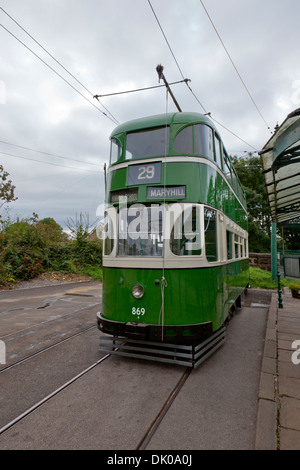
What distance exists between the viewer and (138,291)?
4.49m

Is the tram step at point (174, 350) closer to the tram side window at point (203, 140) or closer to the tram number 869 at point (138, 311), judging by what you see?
the tram number 869 at point (138, 311)

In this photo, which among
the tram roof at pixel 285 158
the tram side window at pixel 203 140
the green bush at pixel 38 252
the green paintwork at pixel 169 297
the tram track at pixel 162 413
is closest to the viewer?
the tram track at pixel 162 413

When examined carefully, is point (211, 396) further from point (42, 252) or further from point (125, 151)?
point (42, 252)

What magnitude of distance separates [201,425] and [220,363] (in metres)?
1.95

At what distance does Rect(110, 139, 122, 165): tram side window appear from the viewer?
5250mm

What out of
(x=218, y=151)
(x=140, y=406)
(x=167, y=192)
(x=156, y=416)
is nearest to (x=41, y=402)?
(x=140, y=406)

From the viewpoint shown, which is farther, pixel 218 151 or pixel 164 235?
pixel 218 151

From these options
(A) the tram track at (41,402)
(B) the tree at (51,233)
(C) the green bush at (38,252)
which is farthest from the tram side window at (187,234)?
(B) the tree at (51,233)

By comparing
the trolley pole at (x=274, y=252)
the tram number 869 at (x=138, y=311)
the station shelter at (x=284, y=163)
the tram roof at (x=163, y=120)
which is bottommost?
the tram number 869 at (x=138, y=311)

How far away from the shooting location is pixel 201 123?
4.96 meters

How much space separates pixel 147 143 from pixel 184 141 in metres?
0.68

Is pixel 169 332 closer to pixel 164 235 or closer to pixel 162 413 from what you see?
pixel 162 413

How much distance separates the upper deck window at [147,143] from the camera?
4883 mm

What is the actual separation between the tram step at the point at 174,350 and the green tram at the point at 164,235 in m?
0.16
